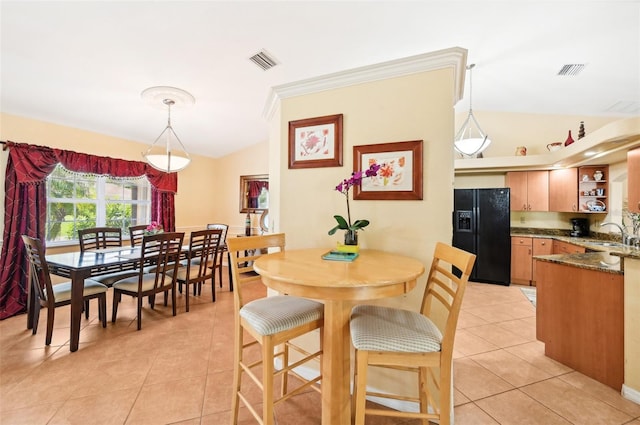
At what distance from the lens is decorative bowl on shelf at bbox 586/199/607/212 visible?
401cm

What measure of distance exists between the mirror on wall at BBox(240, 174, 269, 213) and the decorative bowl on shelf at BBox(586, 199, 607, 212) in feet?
17.4

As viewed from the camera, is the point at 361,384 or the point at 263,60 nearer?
the point at 361,384

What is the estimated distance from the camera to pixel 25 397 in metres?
1.70

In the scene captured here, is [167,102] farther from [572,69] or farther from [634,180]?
[634,180]

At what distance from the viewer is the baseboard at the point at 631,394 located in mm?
1705

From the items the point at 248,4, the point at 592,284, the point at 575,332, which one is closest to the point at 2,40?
the point at 248,4

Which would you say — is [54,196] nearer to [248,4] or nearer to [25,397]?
[25,397]

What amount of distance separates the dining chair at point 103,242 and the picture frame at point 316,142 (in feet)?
7.66

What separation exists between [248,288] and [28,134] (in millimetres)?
3275

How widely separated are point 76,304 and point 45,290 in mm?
370

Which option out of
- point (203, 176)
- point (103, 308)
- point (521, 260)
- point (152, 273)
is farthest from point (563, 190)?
point (103, 308)

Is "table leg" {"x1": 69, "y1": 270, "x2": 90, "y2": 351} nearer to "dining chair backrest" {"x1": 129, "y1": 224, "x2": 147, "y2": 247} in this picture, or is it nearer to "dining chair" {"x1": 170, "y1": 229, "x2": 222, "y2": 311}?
"dining chair" {"x1": 170, "y1": 229, "x2": 222, "y2": 311}

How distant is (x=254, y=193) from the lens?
530 centimetres

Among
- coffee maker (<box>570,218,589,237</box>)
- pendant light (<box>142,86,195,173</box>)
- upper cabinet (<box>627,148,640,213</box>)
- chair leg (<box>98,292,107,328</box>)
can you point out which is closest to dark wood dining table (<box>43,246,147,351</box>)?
chair leg (<box>98,292,107,328</box>)
